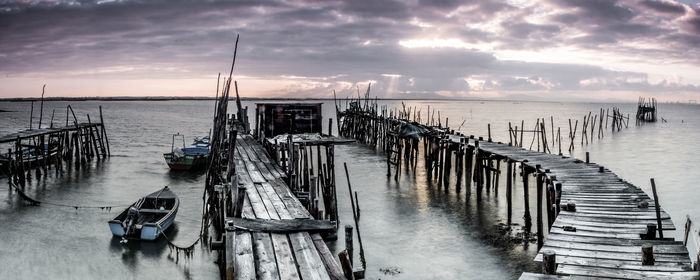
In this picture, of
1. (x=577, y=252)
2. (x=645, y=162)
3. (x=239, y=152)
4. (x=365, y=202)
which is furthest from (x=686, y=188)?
(x=239, y=152)

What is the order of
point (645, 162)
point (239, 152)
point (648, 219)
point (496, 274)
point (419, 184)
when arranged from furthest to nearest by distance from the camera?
point (645, 162) < point (419, 184) < point (239, 152) < point (496, 274) < point (648, 219)

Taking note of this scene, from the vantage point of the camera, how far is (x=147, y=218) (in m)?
16.7

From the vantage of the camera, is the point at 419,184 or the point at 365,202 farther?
the point at 419,184

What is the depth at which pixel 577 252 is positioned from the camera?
Result: 321 inches

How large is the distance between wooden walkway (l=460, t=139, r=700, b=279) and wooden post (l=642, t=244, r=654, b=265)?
0.08 meters

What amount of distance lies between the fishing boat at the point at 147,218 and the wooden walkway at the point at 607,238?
11718 mm

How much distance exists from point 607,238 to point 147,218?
46.0ft

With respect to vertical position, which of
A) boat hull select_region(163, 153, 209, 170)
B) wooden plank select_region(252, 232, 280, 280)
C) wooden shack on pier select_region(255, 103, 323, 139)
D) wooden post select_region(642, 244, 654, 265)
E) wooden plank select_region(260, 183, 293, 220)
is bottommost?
boat hull select_region(163, 153, 209, 170)

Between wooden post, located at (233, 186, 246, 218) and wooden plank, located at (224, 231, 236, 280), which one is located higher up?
wooden post, located at (233, 186, 246, 218)

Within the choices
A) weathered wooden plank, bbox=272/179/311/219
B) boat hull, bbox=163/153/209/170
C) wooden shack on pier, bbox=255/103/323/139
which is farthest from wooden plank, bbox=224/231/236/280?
boat hull, bbox=163/153/209/170

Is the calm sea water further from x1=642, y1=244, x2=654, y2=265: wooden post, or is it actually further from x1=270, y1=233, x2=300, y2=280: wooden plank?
x1=642, y1=244, x2=654, y2=265: wooden post

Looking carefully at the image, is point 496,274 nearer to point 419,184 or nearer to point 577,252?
point 577,252

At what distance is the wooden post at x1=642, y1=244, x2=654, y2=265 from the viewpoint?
7.25 m

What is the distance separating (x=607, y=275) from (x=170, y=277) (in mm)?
10455
